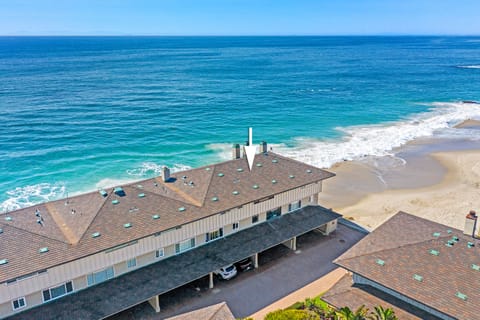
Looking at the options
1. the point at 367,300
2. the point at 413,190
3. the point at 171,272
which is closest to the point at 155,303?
the point at 171,272

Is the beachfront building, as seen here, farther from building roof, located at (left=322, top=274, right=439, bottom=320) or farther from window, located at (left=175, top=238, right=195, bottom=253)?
building roof, located at (left=322, top=274, right=439, bottom=320)

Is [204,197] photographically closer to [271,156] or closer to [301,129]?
[271,156]

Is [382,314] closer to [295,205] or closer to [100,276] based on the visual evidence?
[295,205]

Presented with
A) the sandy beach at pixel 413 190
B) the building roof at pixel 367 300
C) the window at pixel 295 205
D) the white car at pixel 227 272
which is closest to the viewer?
the building roof at pixel 367 300

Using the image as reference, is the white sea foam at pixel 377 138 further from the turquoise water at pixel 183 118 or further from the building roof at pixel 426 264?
the building roof at pixel 426 264

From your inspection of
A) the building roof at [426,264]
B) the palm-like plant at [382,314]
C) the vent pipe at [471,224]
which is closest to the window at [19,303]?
the building roof at [426,264]

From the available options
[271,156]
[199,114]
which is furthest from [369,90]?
[271,156]

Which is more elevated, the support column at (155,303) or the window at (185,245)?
the window at (185,245)

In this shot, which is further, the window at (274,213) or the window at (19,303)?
the window at (274,213)
